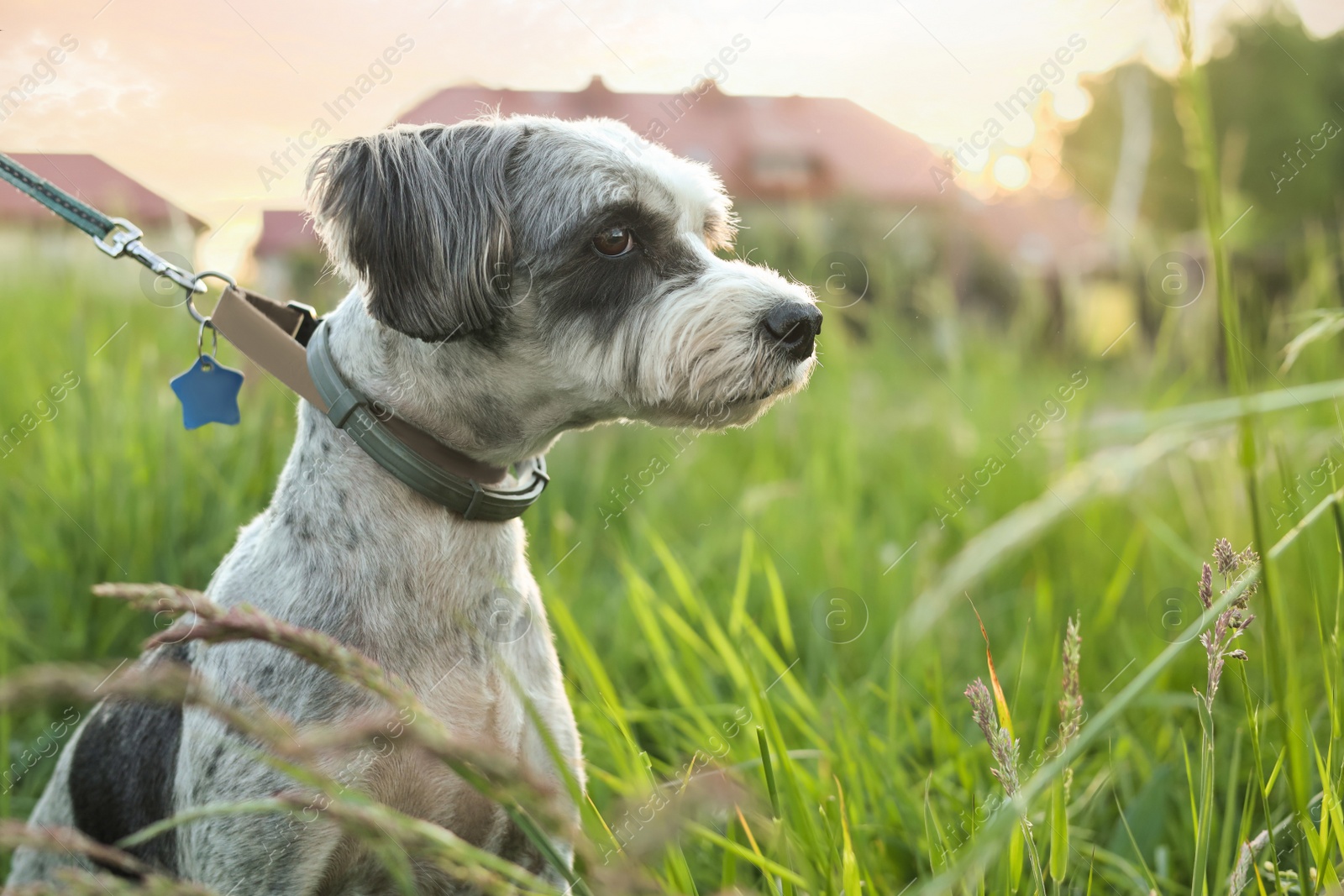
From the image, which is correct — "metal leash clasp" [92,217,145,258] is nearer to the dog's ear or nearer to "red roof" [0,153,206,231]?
the dog's ear

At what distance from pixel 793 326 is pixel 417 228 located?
95cm

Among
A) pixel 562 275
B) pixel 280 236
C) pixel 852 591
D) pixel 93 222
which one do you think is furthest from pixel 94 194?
pixel 852 591

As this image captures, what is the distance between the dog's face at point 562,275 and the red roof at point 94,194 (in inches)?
56.3

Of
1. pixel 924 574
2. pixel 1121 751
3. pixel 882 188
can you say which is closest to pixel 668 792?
pixel 1121 751

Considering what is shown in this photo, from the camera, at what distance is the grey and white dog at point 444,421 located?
1972mm

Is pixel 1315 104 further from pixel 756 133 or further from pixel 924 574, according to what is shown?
pixel 924 574

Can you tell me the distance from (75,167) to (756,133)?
4246 mm

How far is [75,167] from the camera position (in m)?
3.38

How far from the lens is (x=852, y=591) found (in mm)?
3770

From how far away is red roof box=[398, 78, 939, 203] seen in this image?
342 cm

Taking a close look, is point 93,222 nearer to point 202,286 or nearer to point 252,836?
point 202,286

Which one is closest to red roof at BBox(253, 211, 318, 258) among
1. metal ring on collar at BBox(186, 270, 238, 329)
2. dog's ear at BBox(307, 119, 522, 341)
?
metal ring on collar at BBox(186, 270, 238, 329)

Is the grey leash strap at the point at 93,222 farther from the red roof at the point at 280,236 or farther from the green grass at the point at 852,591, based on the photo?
the green grass at the point at 852,591

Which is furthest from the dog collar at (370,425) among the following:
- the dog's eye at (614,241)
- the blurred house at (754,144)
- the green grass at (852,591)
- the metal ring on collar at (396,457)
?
the blurred house at (754,144)
